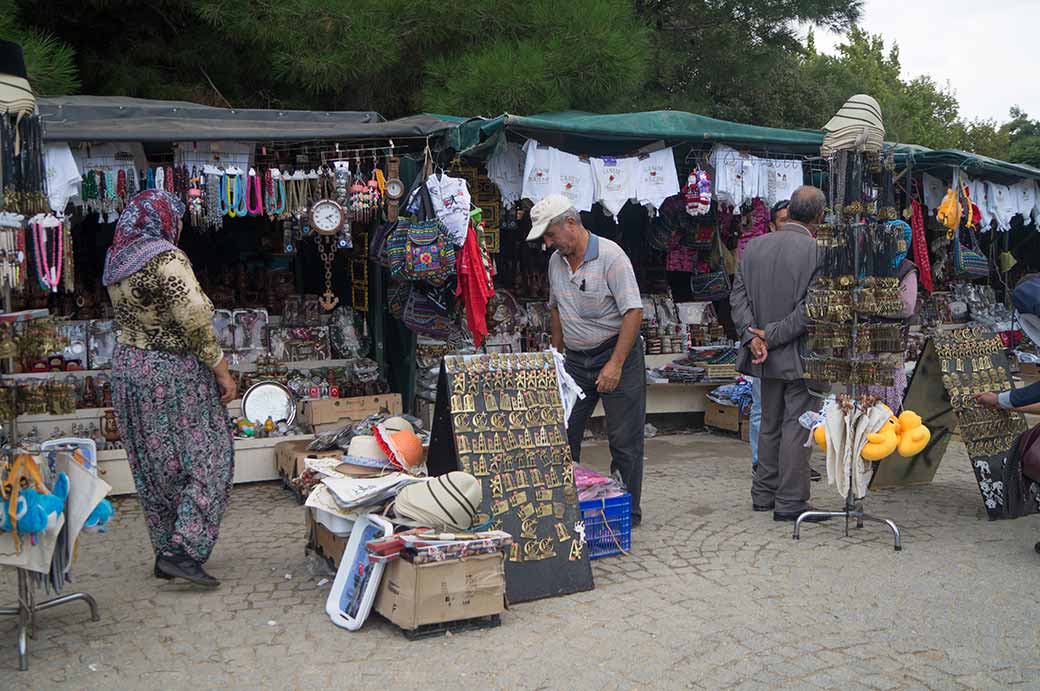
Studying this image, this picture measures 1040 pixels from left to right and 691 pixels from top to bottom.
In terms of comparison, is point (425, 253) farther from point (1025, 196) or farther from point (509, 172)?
point (1025, 196)

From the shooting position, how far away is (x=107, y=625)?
13.9 ft

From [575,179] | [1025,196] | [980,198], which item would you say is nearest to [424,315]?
[575,179]

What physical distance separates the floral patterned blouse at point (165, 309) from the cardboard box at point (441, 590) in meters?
1.44

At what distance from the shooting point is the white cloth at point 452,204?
6695mm

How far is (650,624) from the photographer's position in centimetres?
418

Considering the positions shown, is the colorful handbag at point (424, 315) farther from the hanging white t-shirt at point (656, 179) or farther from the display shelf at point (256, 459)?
the hanging white t-shirt at point (656, 179)

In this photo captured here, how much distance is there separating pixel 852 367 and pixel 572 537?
5.98 ft

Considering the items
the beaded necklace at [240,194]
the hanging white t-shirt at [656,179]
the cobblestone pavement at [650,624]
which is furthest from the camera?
the hanging white t-shirt at [656,179]

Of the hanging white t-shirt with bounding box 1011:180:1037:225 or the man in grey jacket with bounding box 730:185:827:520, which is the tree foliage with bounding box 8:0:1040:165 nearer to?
the hanging white t-shirt with bounding box 1011:180:1037:225

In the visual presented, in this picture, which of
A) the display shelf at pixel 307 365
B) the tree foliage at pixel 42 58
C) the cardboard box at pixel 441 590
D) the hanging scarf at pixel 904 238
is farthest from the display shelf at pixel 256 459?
the tree foliage at pixel 42 58

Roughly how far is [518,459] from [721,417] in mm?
4542

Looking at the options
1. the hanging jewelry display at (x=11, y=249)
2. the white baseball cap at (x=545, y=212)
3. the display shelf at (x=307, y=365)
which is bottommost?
the display shelf at (x=307, y=365)

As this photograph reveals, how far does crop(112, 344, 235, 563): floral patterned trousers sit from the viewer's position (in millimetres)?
4516

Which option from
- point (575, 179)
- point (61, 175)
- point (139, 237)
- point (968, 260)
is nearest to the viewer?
point (139, 237)
